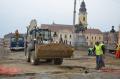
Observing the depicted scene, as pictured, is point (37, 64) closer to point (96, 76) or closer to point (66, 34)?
point (96, 76)

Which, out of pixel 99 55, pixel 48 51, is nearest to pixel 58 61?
pixel 48 51

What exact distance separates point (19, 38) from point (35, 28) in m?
24.4

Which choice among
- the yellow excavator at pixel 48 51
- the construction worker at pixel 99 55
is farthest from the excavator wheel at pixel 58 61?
the construction worker at pixel 99 55

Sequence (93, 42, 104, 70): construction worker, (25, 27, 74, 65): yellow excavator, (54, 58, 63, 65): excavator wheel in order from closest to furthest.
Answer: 1. (93, 42, 104, 70): construction worker
2. (25, 27, 74, 65): yellow excavator
3. (54, 58, 63, 65): excavator wheel

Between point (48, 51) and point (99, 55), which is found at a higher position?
point (48, 51)

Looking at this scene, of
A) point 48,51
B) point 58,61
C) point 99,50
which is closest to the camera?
point 99,50

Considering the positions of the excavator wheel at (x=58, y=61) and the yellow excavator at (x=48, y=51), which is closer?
the yellow excavator at (x=48, y=51)

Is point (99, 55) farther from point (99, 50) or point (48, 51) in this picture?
point (48, 51)

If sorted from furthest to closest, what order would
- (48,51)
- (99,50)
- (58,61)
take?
(58,61), (48,51), (99,50)

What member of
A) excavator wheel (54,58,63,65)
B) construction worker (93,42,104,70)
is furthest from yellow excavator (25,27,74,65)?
construction worker (93,42,104,70)

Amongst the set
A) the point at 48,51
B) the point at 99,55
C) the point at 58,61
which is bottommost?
the point at 58,61

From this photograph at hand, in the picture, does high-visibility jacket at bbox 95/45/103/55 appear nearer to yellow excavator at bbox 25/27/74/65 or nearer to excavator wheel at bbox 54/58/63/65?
yellow excavator at bbox 25/27/74/65

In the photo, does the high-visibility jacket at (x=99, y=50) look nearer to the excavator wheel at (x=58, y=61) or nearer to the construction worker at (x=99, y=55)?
the construction worker at (x=99, y=55)

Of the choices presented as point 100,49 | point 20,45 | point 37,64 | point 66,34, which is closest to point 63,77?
point 100,49
